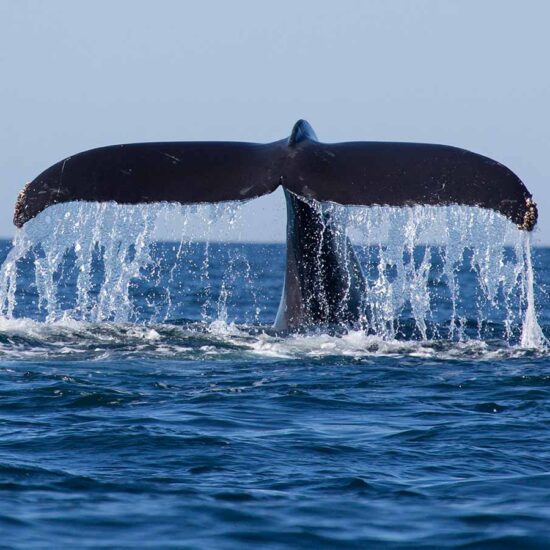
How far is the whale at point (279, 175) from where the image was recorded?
968 cm

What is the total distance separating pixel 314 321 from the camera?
11.6 m

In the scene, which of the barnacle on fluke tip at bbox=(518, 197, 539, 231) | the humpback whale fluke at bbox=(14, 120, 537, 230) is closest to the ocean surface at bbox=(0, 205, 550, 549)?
the humpback whale fluke at bbox=(14, 120, 537, 230)

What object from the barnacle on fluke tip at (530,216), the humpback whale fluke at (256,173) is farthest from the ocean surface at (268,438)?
the barnacle on fluke tip at (530,216)

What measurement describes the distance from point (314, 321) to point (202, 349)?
1.01m

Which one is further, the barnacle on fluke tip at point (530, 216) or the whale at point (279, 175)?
the whale at point (279, 175)

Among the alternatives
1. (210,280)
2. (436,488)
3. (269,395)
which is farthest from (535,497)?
(210,280)

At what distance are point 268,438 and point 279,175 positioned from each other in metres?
2.80

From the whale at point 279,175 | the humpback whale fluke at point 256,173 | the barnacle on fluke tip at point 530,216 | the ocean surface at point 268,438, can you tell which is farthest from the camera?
the humpback whale fluke at point 256,173

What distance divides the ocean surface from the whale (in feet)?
3.52

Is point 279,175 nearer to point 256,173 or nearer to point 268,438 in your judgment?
point 256,173

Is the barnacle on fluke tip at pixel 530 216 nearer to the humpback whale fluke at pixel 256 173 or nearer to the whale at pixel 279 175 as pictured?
the whale at pixel 279 175

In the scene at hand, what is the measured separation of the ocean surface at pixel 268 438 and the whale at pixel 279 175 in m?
1.07

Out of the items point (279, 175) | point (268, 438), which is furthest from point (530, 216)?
point (268, 438)

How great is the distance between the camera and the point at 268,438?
26.3 ft
